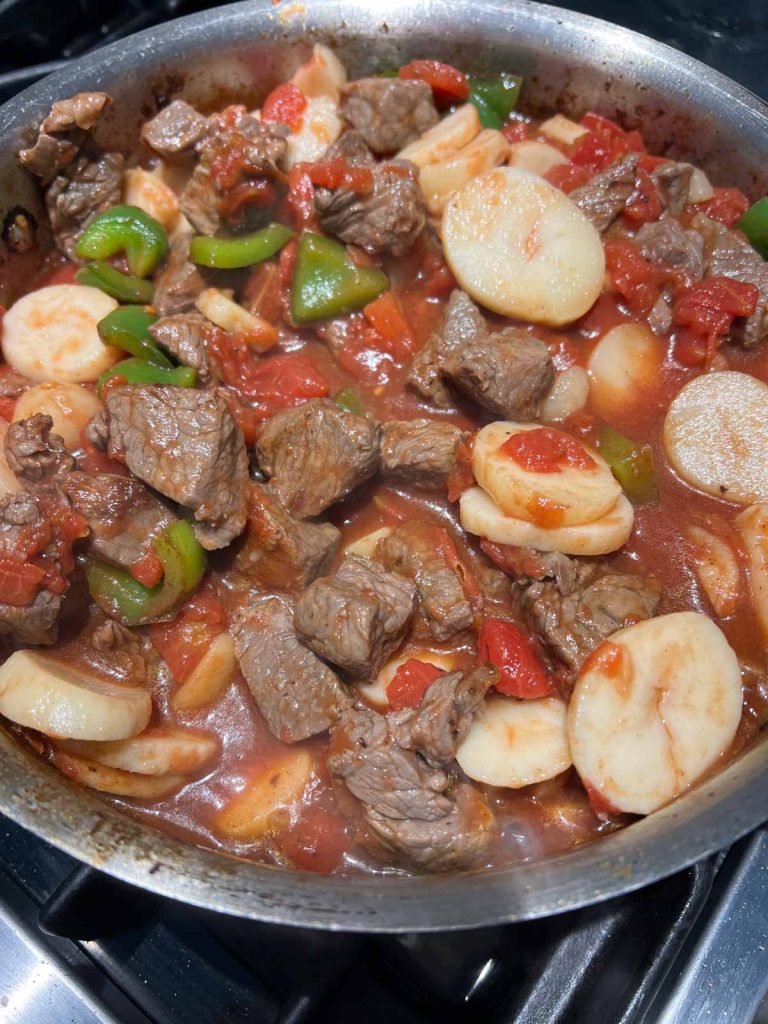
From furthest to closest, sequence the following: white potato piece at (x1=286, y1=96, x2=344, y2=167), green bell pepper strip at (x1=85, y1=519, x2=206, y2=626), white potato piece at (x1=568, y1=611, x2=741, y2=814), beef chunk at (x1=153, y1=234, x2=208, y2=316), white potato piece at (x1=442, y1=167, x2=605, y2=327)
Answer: white potato piece at (x1=286, y1=96, x2=344, y2=167) → beef chunk at (x1=153, y1=234, x2=208, y2=316) → white potato piece at (x1=442, y1=167, x2=605, y2=327) → green bell pepper strip at (x1=85, y1=519, x2=206, y2=626) → white potato piece at (x1=568, y1=611, x2=741, y2=814)

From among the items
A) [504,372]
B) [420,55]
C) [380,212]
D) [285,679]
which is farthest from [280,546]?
[420,55]

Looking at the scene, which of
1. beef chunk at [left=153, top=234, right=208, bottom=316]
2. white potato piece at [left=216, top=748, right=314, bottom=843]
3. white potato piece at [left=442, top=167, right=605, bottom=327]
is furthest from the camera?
beef chunk at [left=153, top=234, right=208, bottom=316]

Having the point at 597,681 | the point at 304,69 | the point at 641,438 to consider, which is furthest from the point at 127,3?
the point at 597,681

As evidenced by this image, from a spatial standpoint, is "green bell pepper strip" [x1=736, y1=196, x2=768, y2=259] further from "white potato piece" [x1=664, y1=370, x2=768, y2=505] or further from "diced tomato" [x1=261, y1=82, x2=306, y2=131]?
"diced tomato" [x1=261, y1=82, x2=306, y2=131]

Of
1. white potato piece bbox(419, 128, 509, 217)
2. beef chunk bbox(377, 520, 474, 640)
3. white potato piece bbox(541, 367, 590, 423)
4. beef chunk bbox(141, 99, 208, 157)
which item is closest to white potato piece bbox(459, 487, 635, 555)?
beef chunk bbox(377, 520, 474, 640)

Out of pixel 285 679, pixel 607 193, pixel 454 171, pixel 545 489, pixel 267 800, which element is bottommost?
pixel 267 800

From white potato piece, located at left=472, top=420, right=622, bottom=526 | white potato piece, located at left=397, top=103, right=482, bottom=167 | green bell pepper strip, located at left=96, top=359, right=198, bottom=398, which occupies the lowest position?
green bell pepper strip, located at left=96, top=359, right=198, bottom=398

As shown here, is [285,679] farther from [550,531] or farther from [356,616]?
[550,531]
